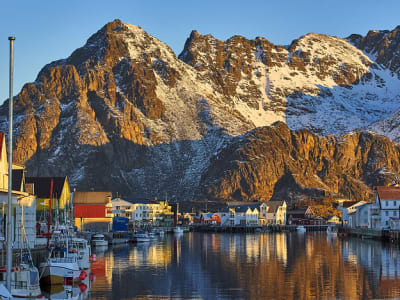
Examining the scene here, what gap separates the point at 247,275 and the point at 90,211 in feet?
273

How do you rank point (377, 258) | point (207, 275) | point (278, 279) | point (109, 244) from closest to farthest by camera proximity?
point (278, 279) → point (207, 275) → point (377, 258) → point (109, 244)

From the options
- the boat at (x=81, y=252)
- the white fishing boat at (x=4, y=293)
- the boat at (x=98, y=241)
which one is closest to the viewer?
the white fishing boat at (x=4, y=293)

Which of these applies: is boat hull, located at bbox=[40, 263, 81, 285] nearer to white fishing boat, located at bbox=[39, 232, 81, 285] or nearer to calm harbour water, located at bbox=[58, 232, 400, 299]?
white fishing boat, located at bbox=[39, 232, 81, 285]

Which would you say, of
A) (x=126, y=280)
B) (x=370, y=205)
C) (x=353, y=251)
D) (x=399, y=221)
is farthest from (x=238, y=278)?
(x=370, y=205)

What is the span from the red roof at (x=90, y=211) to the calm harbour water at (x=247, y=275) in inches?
1869

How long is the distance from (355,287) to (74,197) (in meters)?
97.8

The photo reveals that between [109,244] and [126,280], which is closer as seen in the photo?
[126,280]

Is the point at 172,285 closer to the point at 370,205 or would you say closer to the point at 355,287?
the point at 355,287

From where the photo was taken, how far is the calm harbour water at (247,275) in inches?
2222

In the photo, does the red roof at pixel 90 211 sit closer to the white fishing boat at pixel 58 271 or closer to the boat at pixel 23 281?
the white fishing boat at pixel 58 271

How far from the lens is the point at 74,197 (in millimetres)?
149500

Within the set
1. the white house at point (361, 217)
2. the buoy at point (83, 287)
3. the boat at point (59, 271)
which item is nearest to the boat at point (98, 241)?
the boat at point (59, 271)

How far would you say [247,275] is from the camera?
6938cm

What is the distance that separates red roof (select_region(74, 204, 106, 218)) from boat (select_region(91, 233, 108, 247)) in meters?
27.4
